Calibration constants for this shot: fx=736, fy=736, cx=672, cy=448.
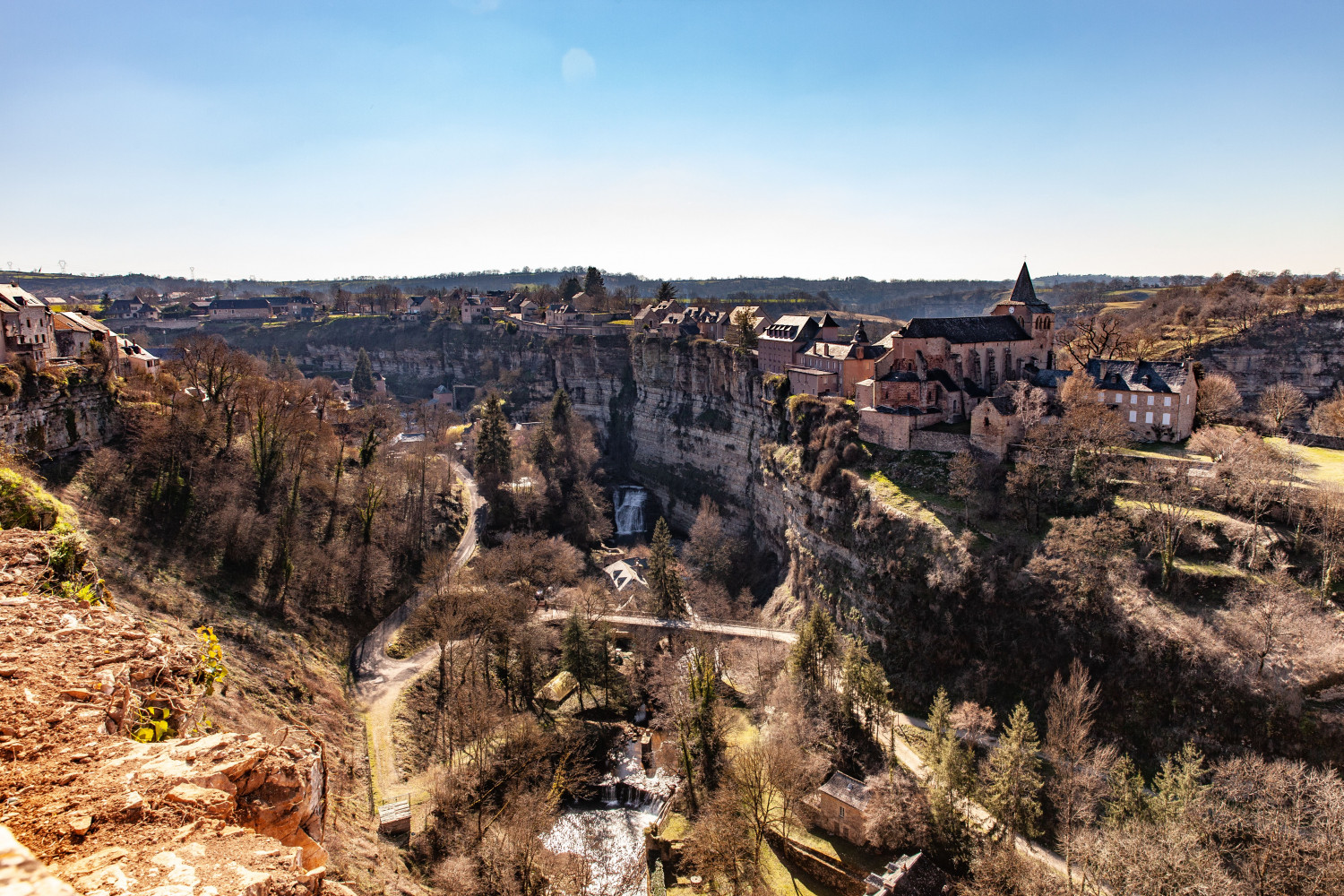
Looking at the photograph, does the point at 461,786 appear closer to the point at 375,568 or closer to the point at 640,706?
the point at 640,706

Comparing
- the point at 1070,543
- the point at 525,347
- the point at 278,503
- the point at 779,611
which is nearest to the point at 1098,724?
the point at 1070,543

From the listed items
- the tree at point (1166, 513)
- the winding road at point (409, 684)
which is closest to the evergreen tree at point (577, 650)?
the winding road at point (409, 684)

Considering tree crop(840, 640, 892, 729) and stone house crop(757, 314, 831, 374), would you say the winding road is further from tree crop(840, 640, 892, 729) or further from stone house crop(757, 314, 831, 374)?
stone house crop(757, 314, 831, 374)

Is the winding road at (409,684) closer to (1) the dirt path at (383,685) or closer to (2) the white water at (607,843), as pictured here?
(1) the dirt path at (383,685)

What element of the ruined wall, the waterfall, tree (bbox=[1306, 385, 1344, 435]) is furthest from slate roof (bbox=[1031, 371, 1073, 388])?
the ruined wall

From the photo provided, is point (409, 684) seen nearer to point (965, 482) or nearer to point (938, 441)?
Result: point (965, 482)

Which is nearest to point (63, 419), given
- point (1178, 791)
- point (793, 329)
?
point (1178, 791)
